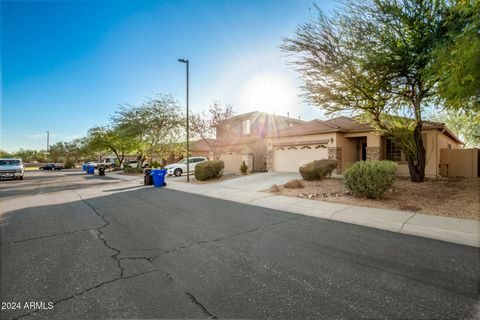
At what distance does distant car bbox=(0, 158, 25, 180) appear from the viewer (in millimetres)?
19719

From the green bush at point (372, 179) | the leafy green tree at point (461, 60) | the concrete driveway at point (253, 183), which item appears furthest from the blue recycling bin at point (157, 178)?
the leafy green tree at point (461, 60)

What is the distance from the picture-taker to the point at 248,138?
80.8 ft

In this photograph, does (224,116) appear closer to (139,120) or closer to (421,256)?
(139,120)

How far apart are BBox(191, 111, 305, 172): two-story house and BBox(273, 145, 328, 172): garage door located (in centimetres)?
219

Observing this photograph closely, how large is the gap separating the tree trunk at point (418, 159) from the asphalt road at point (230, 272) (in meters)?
8.24

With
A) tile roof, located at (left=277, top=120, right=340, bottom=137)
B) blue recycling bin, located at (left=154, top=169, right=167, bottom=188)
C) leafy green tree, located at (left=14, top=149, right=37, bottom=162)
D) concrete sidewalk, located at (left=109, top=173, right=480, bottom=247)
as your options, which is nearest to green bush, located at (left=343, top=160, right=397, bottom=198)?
concrete sidewalk, located at (left=109, top=173, right=480, bottom=247)

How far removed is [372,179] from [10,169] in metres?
27.5

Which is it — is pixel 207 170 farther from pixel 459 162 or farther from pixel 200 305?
pixel 459 162

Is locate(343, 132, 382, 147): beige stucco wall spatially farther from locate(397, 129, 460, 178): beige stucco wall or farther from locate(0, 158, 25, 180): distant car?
locate(0, 158, 25, 180): distant car

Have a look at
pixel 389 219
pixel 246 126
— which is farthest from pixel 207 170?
pixel 246 126

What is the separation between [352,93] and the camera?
1123cm

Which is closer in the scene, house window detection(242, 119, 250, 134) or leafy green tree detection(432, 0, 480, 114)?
leafy green tree detection(432, 0, 480, 114)

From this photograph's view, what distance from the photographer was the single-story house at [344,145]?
49.4ft

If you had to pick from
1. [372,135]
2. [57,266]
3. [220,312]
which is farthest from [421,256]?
[372,135]
